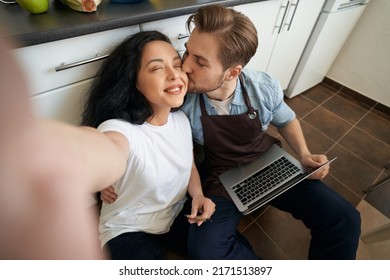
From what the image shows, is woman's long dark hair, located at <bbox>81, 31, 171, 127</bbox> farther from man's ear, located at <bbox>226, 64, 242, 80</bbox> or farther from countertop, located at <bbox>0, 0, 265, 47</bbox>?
man's ear, located at <bbox>226, 64, 242, 80</bbox>

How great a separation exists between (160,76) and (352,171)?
141 cm

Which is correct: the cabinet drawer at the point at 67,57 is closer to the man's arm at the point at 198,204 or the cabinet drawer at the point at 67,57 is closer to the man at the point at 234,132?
the man at the point at 234,132

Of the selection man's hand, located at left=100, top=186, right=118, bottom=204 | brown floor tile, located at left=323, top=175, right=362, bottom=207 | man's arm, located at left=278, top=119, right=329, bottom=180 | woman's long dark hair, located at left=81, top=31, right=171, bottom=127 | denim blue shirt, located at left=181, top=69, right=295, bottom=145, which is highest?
woman's long dark hair, located at left=81, top=31, right=171, bottom=127

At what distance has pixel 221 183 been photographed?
0.88m

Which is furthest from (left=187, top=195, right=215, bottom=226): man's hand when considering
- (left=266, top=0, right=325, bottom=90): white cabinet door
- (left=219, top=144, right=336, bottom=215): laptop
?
(left=266, top=0, right=325, bottom=90): white cabinet door

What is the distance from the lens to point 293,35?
1.35 meters

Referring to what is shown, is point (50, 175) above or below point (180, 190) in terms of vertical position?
above

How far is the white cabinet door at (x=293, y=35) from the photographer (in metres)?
1.22

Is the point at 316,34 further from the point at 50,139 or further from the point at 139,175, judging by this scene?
the point at 50,139

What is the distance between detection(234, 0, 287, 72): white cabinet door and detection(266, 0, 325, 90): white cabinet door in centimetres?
5

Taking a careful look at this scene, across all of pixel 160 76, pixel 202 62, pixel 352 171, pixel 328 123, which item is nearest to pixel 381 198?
pixel 352 171

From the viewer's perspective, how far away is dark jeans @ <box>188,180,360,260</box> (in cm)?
73

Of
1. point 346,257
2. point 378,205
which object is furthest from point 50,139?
point 378,205
